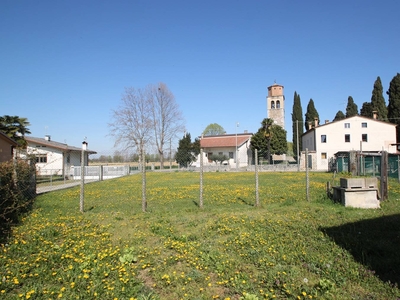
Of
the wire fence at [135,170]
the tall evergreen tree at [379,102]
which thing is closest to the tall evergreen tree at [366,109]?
the tall evergreen tree at [379,102]

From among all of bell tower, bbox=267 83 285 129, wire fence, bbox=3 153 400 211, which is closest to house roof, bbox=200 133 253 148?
bell tower, bbox=267 83 285 129

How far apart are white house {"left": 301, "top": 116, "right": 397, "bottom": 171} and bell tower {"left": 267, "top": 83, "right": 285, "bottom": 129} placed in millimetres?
21212

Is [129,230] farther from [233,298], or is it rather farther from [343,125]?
[343,125]

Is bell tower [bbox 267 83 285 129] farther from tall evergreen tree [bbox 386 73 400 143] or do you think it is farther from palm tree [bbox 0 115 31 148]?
palm tree [bbox 0 115 31 148]

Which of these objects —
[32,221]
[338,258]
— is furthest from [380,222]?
[32,221]

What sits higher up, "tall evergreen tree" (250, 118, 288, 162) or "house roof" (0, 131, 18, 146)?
"tall evergreen tree" (250, 118, 288, 162)

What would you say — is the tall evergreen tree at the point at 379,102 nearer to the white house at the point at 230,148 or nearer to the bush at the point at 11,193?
the white house at the point at 230,148

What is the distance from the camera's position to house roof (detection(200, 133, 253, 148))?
190 ft

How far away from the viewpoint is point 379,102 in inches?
1986

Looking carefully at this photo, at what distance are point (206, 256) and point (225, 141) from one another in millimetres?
55580

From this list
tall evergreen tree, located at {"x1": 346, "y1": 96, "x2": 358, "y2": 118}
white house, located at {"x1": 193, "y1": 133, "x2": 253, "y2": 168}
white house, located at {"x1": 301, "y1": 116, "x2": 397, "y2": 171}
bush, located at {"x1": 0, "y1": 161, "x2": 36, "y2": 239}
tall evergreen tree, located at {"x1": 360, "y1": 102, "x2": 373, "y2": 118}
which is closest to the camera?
bush, located at {"x1": 0, "y1": 161, "x2": 36, "y2": 239}

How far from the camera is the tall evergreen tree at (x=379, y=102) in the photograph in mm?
49812

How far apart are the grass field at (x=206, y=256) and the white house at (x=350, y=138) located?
132 ft

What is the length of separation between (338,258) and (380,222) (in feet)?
9.59
